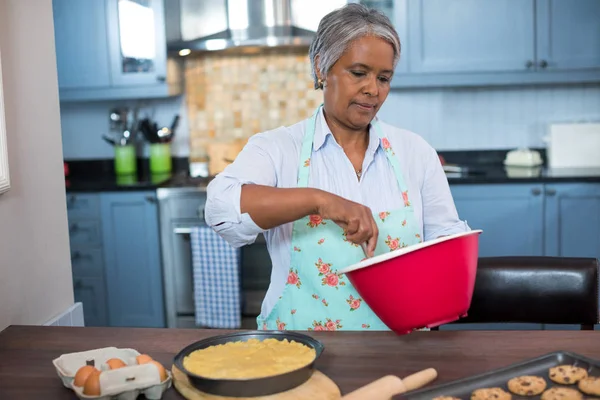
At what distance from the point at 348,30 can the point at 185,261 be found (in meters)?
2.31

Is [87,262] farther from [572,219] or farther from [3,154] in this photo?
[572,219]

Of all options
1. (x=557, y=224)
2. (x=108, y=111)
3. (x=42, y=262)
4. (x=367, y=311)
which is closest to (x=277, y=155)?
(x=367, y=311)

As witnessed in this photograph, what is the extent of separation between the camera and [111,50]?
3.94m

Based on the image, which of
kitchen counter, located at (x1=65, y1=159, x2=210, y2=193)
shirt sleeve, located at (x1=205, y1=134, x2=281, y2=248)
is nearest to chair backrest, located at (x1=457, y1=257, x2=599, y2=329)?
shirt sleeve, located at (x1=205, y1=134, x2=281, y2=248)

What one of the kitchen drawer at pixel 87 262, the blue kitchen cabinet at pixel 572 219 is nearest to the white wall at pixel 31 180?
the kitchen drawer at pixel 87 262

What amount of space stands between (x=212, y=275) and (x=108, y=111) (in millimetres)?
1265

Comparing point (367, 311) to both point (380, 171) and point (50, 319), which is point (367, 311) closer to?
point (380, 171)

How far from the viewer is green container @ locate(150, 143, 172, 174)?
4.21 m

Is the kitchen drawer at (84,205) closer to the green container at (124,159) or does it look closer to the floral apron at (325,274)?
the green container at (124,159)

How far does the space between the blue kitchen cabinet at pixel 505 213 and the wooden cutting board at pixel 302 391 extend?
8.06 feet

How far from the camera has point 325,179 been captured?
1.84 metres

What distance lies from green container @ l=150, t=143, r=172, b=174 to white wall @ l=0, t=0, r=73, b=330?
2.07 metres

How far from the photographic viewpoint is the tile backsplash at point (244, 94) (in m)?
4.25

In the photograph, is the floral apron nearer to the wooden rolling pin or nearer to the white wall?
the wooden rolling pin
